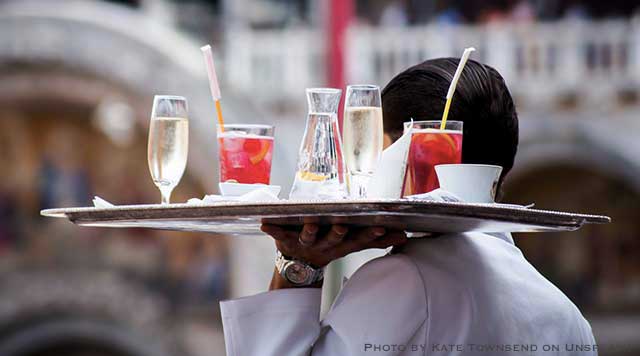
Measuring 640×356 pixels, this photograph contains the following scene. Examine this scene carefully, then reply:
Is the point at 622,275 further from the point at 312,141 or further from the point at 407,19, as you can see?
the point at 312,141

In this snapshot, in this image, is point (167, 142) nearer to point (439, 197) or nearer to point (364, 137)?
point (364, 137)

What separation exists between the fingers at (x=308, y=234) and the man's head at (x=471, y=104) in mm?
316

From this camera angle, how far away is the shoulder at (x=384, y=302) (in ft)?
5.76

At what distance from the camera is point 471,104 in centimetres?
195

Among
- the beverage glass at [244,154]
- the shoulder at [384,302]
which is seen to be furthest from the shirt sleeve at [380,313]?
the beverage glass at [244,154]

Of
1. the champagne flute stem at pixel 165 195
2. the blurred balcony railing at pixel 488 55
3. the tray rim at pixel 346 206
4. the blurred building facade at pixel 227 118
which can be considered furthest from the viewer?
the blurred balcony railing at pixel 488 55

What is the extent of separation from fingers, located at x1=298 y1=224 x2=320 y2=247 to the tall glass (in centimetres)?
20

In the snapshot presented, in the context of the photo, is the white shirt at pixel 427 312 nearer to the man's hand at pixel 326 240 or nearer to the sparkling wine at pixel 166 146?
the man's hand at pixel 326 240

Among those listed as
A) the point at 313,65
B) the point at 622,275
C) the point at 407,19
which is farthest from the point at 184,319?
the point at 622,275

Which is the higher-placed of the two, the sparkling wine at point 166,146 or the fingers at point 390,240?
the sparkling wine at point 166,146

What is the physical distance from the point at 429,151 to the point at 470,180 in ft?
0.29

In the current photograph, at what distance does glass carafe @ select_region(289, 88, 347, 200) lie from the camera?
196 cm

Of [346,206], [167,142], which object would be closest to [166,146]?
[167,142]

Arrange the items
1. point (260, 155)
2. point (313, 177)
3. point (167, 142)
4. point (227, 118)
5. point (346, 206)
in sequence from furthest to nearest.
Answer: point (227, 118)
point (167, 142)
point (260, 155)
point (313, 177)
point (346, 206)
